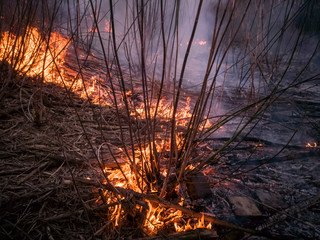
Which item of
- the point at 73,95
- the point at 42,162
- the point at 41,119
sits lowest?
the point at 42,162

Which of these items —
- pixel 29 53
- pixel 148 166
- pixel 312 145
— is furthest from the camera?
pixel 29 53

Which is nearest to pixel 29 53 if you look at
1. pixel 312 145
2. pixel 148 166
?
pixel 148 166

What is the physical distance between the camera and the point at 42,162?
140 centimetres

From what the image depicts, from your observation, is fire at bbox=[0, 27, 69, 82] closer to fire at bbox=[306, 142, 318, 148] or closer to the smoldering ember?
the smoldering ember

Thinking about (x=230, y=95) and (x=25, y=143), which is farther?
(x=230, y=95)

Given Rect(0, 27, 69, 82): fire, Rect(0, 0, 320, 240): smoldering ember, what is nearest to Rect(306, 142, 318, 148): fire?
Rect(0, 0, 320, 240): smoldering ember

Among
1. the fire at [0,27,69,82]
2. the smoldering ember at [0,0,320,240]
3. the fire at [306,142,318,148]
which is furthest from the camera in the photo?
the fire at [306,142,318,148]

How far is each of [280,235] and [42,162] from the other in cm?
182

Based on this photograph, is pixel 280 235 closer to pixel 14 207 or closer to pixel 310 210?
pixel 310 210

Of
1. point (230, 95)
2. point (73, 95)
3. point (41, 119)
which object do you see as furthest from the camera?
point (230, 95)

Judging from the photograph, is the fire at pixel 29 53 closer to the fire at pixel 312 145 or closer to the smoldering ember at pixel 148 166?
the smoldering ember at pixel 148 166

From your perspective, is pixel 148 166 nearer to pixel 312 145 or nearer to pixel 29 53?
pixel 312 145

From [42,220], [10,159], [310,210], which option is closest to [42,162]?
[10,159]

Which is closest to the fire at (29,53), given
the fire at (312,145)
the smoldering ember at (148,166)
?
the smoldering ember at (148,166)
